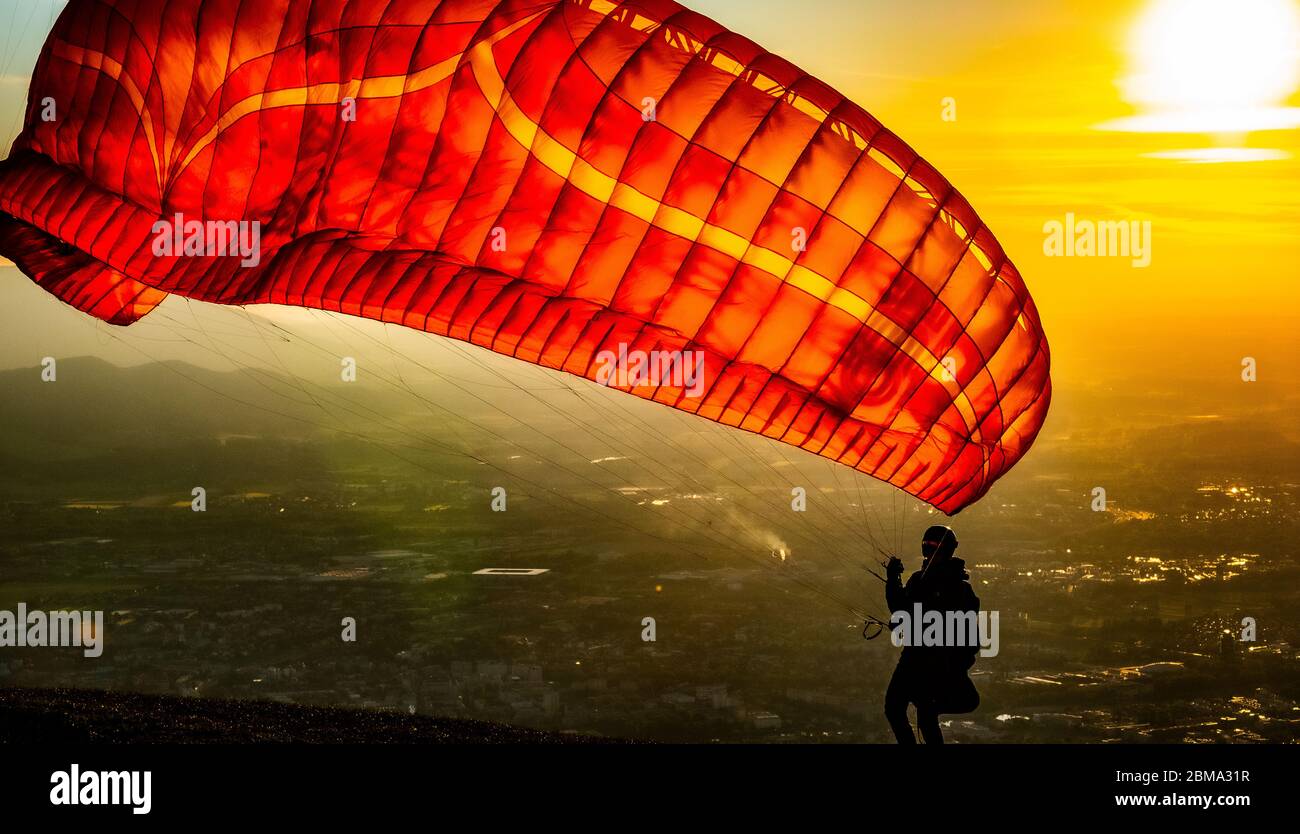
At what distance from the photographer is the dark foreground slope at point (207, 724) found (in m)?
15.1

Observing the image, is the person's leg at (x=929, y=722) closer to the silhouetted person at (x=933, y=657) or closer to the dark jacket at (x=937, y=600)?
the silhouetted person at (x=933, y=657)

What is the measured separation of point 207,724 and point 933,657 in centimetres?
1203

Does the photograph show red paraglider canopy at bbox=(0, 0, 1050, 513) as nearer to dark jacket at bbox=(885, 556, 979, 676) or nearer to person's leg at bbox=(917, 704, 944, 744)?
dark jacket at bbox=(885, 556, 979, 676)

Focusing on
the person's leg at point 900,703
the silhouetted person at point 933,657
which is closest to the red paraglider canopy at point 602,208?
the silhouetted person at point 933,657

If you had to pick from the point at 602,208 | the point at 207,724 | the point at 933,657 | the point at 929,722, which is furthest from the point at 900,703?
the point at 207,724

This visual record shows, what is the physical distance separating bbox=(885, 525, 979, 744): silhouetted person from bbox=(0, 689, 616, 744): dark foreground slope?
5077mm

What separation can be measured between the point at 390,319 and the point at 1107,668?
A: 196787mm

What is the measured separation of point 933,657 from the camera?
11719 millimetres

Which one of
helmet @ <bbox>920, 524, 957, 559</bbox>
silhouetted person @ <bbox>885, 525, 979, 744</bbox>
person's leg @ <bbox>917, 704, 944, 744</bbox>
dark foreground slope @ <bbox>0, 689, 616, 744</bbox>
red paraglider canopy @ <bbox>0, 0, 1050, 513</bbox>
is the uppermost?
red paraglider canopy @ <bbox>0, 0, 1050, 513</bbox>

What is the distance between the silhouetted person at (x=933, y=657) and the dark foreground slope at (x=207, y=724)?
508 centimetres

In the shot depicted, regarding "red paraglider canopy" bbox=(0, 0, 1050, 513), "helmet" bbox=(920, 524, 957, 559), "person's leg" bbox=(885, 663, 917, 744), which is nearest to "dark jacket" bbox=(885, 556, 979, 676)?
"helmet" bbox=(920, 524, 957, 559)

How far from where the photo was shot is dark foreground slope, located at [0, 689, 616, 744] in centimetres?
1514

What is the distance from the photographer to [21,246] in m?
16.3
